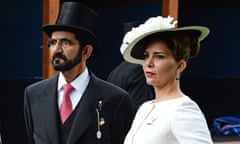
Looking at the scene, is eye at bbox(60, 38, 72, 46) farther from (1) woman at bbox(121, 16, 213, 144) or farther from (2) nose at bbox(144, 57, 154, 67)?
(2) nose at bbox(144, 57, 154, 67)

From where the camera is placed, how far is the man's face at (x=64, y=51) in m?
3.17

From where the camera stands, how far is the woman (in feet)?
7.90

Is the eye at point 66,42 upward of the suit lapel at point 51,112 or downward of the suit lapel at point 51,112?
upward

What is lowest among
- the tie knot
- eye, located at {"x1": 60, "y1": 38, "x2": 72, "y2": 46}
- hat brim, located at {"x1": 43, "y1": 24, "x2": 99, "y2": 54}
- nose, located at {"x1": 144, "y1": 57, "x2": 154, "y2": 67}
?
the tie knot

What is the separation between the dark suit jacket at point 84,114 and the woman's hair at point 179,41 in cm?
67

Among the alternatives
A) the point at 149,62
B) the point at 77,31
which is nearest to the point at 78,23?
the point at 77,31

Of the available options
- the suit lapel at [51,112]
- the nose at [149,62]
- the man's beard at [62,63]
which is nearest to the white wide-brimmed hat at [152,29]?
the nose at [149,62]

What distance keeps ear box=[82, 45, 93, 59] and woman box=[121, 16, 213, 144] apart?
0.62m

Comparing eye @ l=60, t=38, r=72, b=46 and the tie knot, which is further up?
eye @ l=60, t=38, r=72, b=46

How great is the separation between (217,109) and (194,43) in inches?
303

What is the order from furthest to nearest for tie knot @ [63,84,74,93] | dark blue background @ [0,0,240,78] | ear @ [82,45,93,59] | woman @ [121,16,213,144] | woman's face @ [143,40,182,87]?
dark blue background @ [0,0,240,78] → ear @ [82,45,93,59] → tie knot @ [63,84,74,93] → woman's face @ [143,40,182,87] → woman @ [121,16,213,144]

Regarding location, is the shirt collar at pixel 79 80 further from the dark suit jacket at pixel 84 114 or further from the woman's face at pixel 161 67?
the woman's face at pixel 161 67

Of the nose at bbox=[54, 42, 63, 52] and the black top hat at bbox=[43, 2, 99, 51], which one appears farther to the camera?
the black top hat at bbox=[43, 2, 99, 51]

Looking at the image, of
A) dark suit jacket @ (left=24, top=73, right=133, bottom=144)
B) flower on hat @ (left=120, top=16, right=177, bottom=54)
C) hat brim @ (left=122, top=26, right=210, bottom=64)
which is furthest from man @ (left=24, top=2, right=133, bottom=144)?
flower on hat @ (left=120, top=16, right=177, bottom=54)
